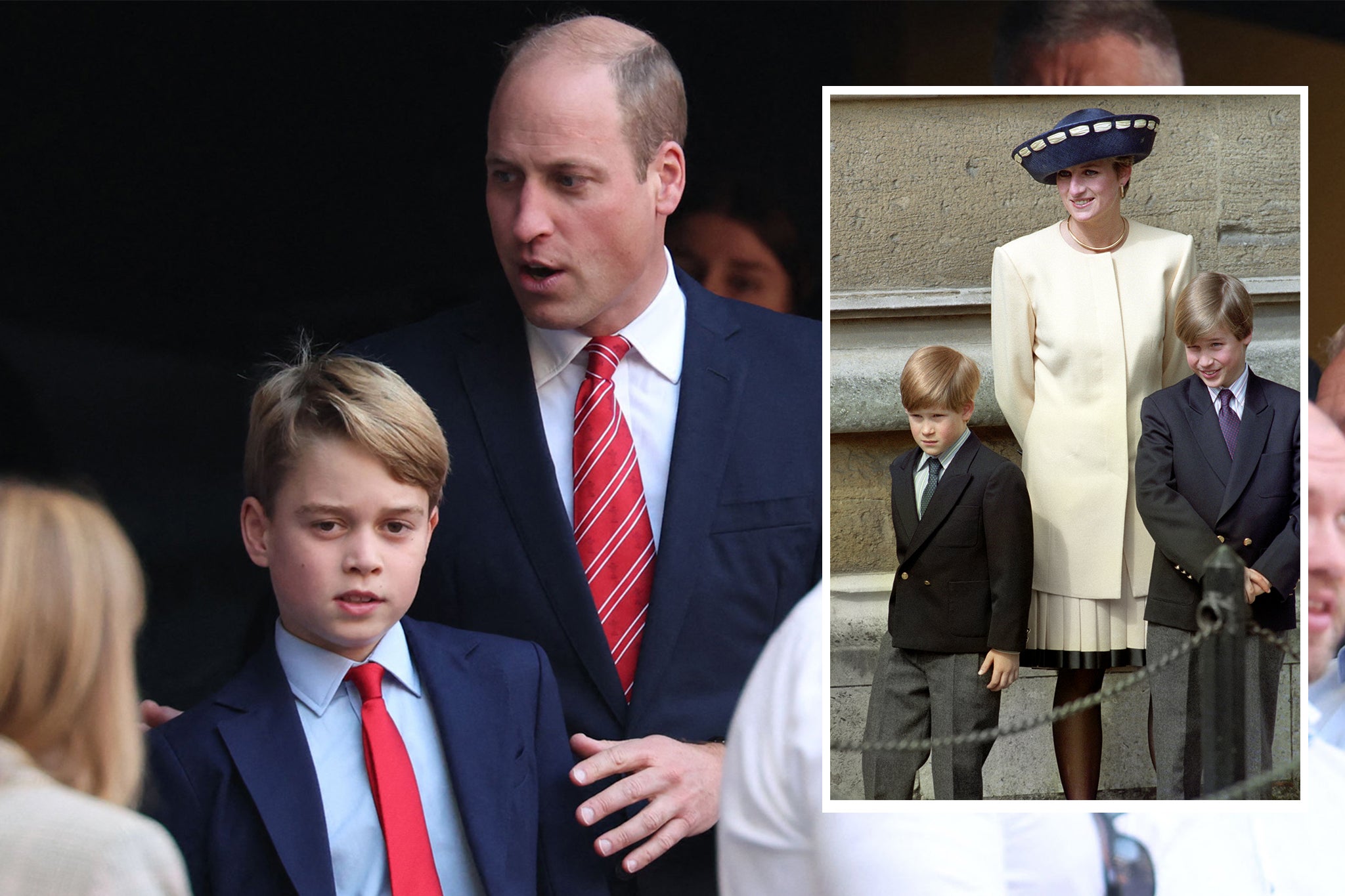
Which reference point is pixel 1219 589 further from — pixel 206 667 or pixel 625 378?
pixel 206 667

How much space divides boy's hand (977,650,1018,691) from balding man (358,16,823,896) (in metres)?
0.48

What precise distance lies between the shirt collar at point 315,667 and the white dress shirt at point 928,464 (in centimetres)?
139

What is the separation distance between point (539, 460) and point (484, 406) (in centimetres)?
20

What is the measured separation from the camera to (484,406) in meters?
3.38

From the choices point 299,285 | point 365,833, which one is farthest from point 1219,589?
point 299,285

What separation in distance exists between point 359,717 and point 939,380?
1678mm

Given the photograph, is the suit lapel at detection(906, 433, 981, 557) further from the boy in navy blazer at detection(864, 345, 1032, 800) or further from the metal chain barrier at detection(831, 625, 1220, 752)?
the metal chain barrier at detection(831, 625, 1220, 752)

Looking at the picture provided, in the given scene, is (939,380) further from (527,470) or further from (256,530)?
(256,530)

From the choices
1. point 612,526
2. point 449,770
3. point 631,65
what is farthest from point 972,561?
point 631,65

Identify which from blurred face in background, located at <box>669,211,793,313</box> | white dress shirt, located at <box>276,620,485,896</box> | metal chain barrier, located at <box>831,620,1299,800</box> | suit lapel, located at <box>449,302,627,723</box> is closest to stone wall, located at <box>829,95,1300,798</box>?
metal chain barrier, located at <box>831,620,1299,800</box>

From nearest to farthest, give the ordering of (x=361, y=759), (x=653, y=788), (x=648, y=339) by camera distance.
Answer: (x=361, y=759) → (x=653, y=788) → (x=648, y=339)

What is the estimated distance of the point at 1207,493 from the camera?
3.37m

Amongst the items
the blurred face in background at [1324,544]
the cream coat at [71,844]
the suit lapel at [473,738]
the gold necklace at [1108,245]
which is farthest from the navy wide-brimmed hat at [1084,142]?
the cream coat at [71,844]

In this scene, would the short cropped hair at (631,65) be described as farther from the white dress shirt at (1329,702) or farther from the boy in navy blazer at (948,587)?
the white dress shirt at (1329,702)
